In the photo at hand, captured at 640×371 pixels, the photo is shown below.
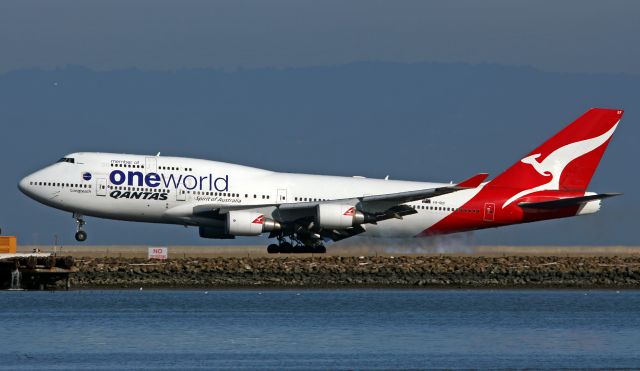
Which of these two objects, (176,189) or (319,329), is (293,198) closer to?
(176,189)

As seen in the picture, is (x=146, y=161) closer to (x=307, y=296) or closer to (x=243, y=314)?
(x=307, y=296)

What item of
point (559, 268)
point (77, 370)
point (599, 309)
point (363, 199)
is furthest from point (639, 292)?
point (77, 370)

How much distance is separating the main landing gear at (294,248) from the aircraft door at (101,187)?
8.25 m

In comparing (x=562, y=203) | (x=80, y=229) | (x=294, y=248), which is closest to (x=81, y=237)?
(x=80, y=229)

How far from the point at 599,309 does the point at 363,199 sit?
577 inches

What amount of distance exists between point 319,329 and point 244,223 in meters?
19.2

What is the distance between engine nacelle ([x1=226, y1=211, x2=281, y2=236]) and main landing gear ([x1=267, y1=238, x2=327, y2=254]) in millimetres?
2517

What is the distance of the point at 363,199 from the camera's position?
67062mm

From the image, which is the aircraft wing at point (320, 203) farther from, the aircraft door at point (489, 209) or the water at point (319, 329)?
the water at point (319, 329)

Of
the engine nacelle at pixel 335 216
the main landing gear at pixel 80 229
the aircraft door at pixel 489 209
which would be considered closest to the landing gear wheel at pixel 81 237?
the main landing gear at pixel 80 229

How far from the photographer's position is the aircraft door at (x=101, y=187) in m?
66.5

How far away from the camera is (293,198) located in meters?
68.4

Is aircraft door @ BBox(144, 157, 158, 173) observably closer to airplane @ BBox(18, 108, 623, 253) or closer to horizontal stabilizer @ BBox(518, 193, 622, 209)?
airplane @ BBox(18, 108, 623, 253)

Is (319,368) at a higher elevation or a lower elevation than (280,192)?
lower
